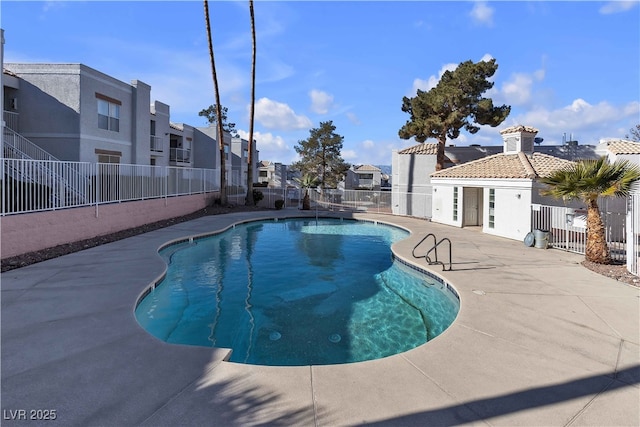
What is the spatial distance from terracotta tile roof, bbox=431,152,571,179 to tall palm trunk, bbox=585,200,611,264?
16.4ft

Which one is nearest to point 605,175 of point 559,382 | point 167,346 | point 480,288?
point 480,288

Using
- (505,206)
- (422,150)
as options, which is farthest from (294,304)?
(422,150)

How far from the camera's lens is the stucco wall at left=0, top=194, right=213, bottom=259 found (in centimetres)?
1071

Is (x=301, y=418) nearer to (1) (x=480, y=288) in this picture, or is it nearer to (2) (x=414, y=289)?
(1) (x=480, y=288)

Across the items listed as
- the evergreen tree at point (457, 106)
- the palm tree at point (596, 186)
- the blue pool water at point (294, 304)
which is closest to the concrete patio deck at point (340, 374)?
the blue pool water at point (294, 304)

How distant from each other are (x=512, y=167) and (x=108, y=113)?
75.2 ft

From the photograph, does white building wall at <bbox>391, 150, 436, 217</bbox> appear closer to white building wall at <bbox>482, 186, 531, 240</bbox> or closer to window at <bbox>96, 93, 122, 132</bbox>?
white building wall at <bbox>482, 186, 531, 240</bbox>

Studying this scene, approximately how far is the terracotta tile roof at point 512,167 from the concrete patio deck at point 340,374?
33.4ft

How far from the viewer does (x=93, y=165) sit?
14656 millimetres

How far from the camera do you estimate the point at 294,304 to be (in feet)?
29.8

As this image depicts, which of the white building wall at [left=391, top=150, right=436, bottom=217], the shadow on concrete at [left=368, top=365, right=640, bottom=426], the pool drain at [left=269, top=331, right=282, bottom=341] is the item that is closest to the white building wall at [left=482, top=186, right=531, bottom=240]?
the white building wall at [left=391, top=150, right=436, bottom=217]

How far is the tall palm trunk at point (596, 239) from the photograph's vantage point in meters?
11.2

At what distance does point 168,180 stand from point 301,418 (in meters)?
19.7

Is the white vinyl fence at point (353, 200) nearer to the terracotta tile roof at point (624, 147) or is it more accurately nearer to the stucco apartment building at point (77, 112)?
the stucco apartment building at point (77, 112)
